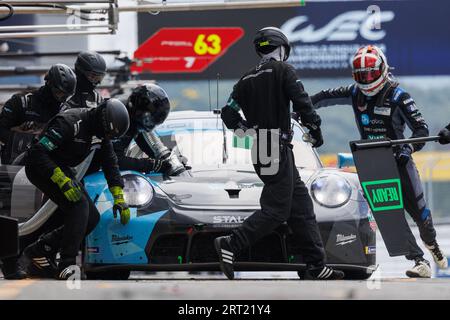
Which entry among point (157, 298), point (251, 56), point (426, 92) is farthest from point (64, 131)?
point (426, 92)

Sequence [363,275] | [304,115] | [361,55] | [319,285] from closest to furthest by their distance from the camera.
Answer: [319,285] → [304,115] → [363,275] → [361,55]

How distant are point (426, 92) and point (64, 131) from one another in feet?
61.3

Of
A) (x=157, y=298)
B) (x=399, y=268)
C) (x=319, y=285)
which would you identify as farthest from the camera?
(x=399, y=268)

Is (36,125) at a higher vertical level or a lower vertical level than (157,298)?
higher

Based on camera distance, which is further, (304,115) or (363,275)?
(363,275)

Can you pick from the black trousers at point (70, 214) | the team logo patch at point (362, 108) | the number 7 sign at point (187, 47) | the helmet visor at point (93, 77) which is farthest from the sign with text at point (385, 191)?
the number 7 sign at point (187, 47)

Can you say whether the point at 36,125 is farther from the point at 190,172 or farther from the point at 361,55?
the point at 361,55

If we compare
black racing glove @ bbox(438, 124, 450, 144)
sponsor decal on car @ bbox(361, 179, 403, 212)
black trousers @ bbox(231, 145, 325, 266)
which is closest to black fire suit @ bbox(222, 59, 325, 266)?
black trousers @ bbox(231, 145, 325, 266)

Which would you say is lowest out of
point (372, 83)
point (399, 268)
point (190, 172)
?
point (399, 268)

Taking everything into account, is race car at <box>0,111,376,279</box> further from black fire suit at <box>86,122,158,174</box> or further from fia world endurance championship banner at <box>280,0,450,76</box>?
fia world endurance championship banner at <box>280,0,450,76</box>

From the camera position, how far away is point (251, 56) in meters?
24.8

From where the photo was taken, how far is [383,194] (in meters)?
8.20

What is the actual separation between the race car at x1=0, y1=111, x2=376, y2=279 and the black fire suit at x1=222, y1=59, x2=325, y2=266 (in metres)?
0.22

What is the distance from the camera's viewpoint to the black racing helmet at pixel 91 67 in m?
9.54
